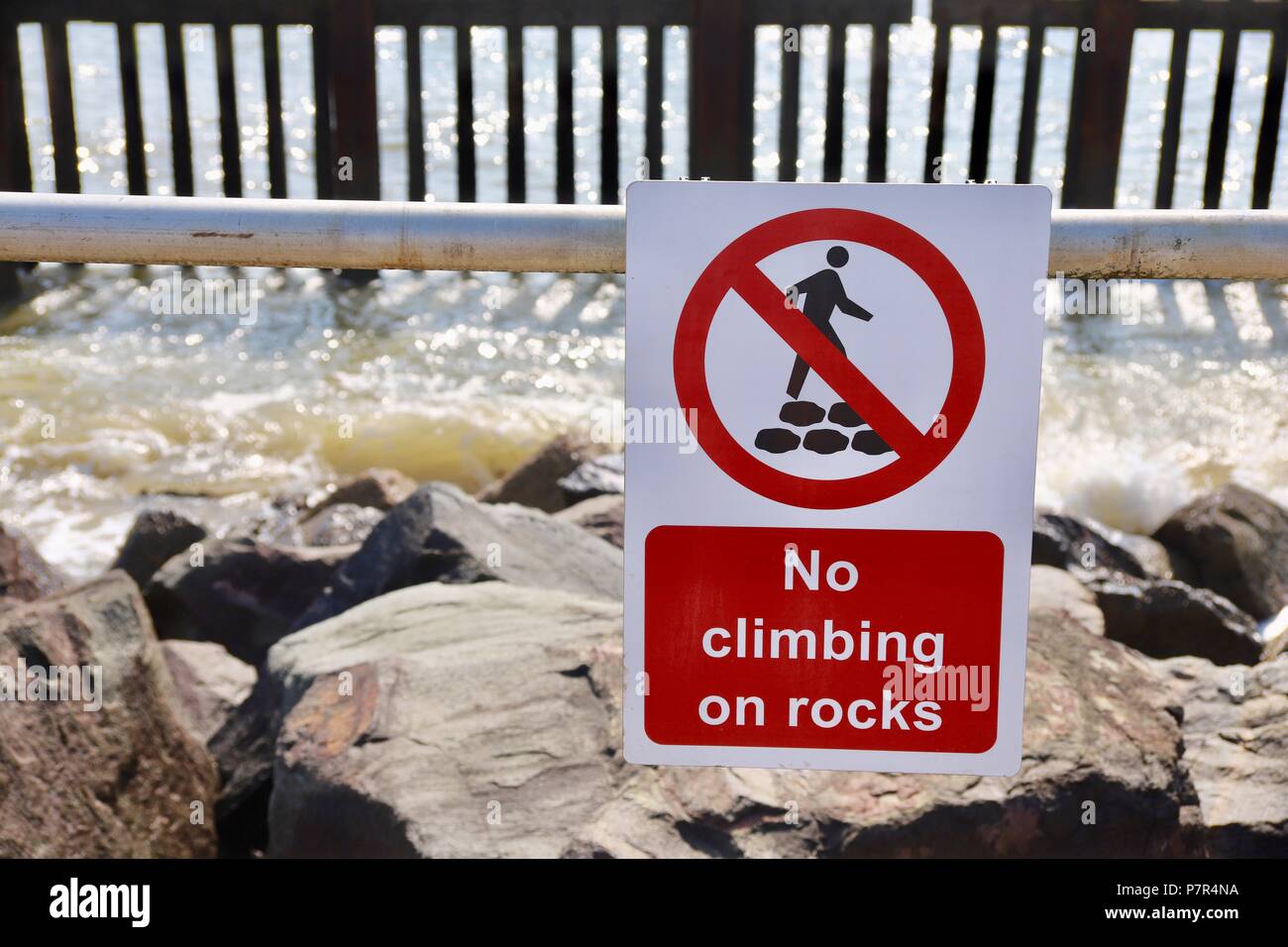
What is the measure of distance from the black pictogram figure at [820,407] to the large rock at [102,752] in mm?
1983

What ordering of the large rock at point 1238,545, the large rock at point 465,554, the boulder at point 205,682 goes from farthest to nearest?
the large rock at point 1238,545 < the boulder at point 205,682 < the large rock at point 465,554

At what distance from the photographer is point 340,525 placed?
6012 millimetres

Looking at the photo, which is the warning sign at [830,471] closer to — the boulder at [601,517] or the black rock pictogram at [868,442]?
the black rock pictogram at [868,442]

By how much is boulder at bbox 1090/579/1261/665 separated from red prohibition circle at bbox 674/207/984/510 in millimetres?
3039

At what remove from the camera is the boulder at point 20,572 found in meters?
4.75

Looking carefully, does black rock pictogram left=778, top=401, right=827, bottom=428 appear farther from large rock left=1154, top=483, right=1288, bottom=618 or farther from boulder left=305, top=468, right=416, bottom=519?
boulder left=305, top=468, right=416, bottom=519

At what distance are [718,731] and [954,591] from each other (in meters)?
0.38

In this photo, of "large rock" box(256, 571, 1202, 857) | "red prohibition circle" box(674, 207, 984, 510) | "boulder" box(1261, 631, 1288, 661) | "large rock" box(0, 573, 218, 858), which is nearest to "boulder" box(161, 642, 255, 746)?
"large rock" box(0, 573, 218, 858)

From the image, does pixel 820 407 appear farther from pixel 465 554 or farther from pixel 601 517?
pixel 601 517

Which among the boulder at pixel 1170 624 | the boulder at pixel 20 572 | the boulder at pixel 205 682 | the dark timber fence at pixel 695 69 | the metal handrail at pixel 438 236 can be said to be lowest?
the boulder at pixel 205 682

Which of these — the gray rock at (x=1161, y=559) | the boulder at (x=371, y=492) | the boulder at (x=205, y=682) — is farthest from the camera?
the boulder at (x=371, y=492)

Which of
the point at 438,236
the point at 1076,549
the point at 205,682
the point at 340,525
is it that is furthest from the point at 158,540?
the point at 438,236

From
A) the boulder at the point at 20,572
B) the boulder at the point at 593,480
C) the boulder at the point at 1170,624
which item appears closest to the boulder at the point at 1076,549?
the boulder at the point at 1170,624

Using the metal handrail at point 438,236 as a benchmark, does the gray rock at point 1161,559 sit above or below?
below
